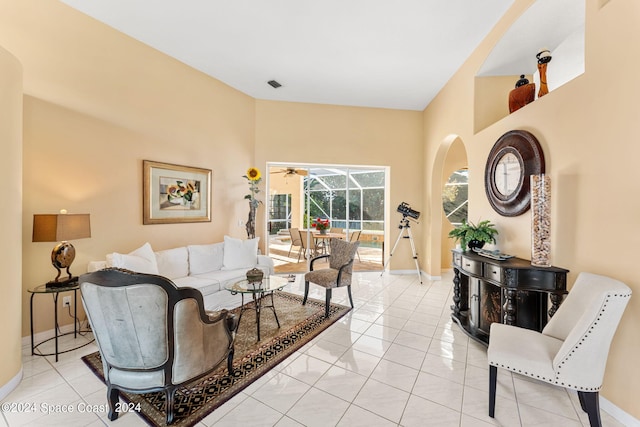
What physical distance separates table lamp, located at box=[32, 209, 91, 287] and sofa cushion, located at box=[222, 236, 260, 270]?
1.78 metres

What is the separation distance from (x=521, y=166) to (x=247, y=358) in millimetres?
3521

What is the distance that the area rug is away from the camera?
181 centimetres

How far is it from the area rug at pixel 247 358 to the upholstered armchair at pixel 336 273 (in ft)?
0.93

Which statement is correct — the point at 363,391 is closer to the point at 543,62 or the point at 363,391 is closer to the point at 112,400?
the point at 112,400

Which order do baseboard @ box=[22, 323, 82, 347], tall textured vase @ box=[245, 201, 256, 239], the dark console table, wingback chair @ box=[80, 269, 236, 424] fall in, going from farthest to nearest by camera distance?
1. tall textured vase @ box=[245, 201, 256, 239]
2. baseboard @ box=[22, 323, 82, 347]
3. the dark console table
4. wingback chair @ box=[80, 269, 236, 424]

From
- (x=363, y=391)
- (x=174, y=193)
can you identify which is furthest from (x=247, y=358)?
(x=174, y=193)

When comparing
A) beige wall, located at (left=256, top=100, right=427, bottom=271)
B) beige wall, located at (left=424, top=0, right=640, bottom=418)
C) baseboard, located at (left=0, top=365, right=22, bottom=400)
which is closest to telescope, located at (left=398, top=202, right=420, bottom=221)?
beige wall, located at (left=256, top=100, right=427, bottom=271)

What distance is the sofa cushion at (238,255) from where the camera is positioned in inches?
160

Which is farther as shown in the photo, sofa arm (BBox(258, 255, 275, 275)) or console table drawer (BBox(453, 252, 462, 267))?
sofa arm (BBox(258, 255, 275, 275))

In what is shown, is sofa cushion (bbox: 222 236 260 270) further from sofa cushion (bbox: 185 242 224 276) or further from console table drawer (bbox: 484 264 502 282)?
console table drawer (bbox: 484 264 502 282)

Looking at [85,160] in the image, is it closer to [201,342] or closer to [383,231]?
[201,342]

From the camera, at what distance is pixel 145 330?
1581mm

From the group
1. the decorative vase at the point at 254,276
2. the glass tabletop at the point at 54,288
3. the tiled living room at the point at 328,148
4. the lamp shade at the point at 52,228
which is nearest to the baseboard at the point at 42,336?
the tiled living room at the point at 328,148

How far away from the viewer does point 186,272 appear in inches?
144
